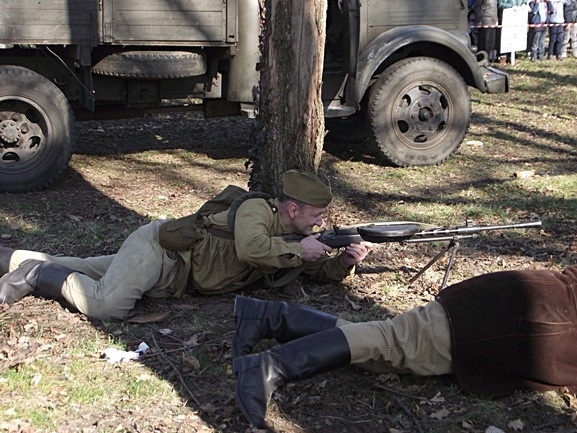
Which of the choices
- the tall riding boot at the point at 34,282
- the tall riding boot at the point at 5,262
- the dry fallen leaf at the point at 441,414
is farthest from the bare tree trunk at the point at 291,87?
the dry fallen leaf at the point at 441,414

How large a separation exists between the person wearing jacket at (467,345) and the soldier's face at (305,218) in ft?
3.14

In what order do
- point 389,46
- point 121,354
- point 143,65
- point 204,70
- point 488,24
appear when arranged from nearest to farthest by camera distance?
point 121,354 → point 143,65 → point 204,70 → point 389,46 → point 488,24

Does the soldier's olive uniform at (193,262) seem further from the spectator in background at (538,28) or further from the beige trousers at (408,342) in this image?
the spectator in background at (538,28)

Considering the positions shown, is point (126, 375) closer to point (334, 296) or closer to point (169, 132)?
point (334, 296)

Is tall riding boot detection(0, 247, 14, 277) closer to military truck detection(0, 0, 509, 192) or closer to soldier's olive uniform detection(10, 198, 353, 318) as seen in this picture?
soldier's olive uniform detection(10, 198, 353, 318)

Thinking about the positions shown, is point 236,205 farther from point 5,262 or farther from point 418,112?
point 418,112

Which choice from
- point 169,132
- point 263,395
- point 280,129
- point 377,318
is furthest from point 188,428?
point 169,132

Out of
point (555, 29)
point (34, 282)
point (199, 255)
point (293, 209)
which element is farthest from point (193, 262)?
point (555, 29)

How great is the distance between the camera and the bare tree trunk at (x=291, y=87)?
626 cm

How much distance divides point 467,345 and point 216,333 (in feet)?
4.97

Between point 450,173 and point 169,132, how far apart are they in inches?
147

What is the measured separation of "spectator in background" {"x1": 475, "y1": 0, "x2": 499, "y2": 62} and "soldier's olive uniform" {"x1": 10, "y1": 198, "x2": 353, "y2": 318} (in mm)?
12768

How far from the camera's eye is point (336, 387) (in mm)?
4730

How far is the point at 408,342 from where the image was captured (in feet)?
14.9
